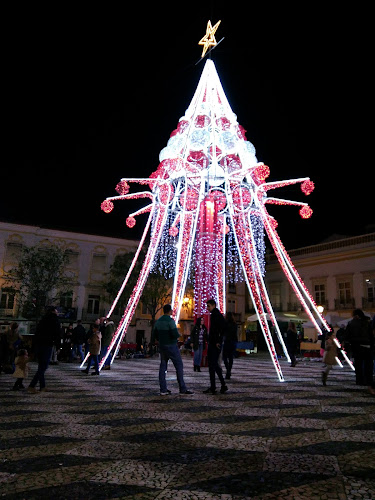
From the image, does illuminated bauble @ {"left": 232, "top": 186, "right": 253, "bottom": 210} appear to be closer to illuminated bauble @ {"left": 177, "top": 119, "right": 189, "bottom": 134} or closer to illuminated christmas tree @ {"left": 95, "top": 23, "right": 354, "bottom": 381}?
illuminated christmas tree @ {"left": 95, "top": 23, "right": 354, "bottom": 381}

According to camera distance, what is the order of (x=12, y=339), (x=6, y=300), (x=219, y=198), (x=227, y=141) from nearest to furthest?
(x=12, y=339)
(x=227, y=141)
(x=219, y=198)
(x=6, y=300)

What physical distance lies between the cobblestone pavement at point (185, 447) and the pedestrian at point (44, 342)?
46 centimetres

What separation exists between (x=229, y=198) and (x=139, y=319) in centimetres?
2694

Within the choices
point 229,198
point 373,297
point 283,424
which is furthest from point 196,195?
point 373,297

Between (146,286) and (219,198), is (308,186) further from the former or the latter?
(146,286)

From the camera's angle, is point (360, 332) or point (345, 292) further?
point (345, 292)

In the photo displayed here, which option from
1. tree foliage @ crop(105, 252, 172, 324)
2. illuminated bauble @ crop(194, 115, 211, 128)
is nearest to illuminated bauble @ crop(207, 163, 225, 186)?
illuminated bauble @ crop(194, 115, 211, 128)

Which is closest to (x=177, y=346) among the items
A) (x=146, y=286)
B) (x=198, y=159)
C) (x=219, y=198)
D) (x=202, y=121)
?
(x=198, y=159)

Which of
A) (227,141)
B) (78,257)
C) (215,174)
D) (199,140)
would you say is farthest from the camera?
(78,257)

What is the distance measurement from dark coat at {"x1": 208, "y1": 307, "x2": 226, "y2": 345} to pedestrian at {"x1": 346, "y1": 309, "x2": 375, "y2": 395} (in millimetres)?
3240

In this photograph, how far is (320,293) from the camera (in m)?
34.0

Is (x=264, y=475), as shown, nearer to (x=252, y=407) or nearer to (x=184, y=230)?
(x=252, y=407)

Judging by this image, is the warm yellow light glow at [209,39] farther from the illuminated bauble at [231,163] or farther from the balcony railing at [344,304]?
the balcony railing at [344,304]

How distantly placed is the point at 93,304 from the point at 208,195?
85.5ft
